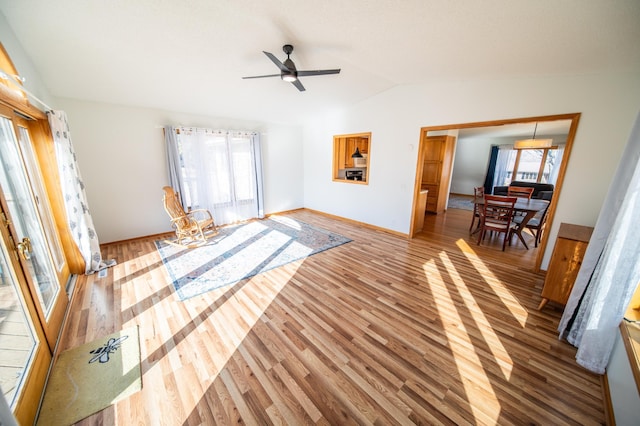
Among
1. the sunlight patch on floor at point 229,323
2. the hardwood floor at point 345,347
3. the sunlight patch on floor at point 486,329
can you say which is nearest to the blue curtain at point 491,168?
the hardwood floor at point 345,347

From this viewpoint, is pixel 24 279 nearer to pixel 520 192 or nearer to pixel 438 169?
pixel 438 169

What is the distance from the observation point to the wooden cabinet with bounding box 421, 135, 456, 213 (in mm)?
5895

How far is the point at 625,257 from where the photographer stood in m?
1.40

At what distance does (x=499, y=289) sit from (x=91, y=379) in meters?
3.89

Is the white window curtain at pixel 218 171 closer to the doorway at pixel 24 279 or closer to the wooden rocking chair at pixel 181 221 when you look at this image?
the wooden rocking chair at pixel 181 221

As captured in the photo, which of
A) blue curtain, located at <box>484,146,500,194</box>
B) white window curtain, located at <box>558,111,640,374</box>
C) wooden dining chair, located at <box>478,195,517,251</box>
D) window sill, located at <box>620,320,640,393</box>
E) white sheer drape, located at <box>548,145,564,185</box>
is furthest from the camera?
blue curtain, located at <box>484,146,500,194</box>

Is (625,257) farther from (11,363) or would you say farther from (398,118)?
(11,363)

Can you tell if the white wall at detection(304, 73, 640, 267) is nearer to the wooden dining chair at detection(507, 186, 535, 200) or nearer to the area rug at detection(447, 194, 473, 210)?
the wooden dining chair at detection(507, 186, 535, 200)

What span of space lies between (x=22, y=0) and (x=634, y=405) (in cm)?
464

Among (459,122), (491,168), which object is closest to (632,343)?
(459,122)

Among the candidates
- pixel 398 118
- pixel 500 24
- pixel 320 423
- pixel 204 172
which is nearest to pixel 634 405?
pixel 320 423

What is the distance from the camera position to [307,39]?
240 centimetres

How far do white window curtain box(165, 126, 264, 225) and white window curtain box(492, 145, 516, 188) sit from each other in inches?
334

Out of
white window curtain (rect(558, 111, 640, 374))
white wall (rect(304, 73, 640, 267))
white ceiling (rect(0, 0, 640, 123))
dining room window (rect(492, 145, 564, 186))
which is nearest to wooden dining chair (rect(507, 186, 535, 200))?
white wall (rect(304, 73, 640, 267))
